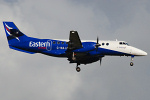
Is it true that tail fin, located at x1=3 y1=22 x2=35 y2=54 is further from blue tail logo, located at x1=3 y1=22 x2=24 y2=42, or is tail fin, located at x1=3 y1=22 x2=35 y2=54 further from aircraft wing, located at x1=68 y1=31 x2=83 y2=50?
aircraft wing, located at x1=68 y1=31 x2=83 y2=50

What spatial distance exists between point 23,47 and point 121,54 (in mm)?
14484

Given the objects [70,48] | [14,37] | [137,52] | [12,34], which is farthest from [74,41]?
[137,52]

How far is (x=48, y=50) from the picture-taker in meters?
66.5

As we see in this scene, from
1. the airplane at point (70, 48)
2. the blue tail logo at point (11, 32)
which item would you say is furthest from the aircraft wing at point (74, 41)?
the blue tail logo at point (11, 32)

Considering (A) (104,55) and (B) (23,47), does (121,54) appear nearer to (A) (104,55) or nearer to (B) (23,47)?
(A) (104,55)

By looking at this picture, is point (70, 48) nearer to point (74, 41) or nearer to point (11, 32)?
point (74, 41)

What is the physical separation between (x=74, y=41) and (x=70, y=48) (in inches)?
55.2

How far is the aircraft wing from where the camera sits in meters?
62.6

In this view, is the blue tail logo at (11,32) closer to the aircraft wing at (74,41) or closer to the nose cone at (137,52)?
the aircraft wing at (74,41)

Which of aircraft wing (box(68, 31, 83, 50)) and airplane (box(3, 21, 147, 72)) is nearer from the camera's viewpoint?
aircraft wing (box(68, 31, 83, 50))

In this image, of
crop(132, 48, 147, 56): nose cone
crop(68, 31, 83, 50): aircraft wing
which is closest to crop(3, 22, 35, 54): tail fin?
crop(68, 31, 83, 50): aircraft wing

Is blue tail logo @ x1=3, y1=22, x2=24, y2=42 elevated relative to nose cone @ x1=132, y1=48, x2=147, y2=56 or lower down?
elevated

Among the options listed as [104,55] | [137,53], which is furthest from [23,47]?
[137,53]

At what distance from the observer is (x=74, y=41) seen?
6372cm
